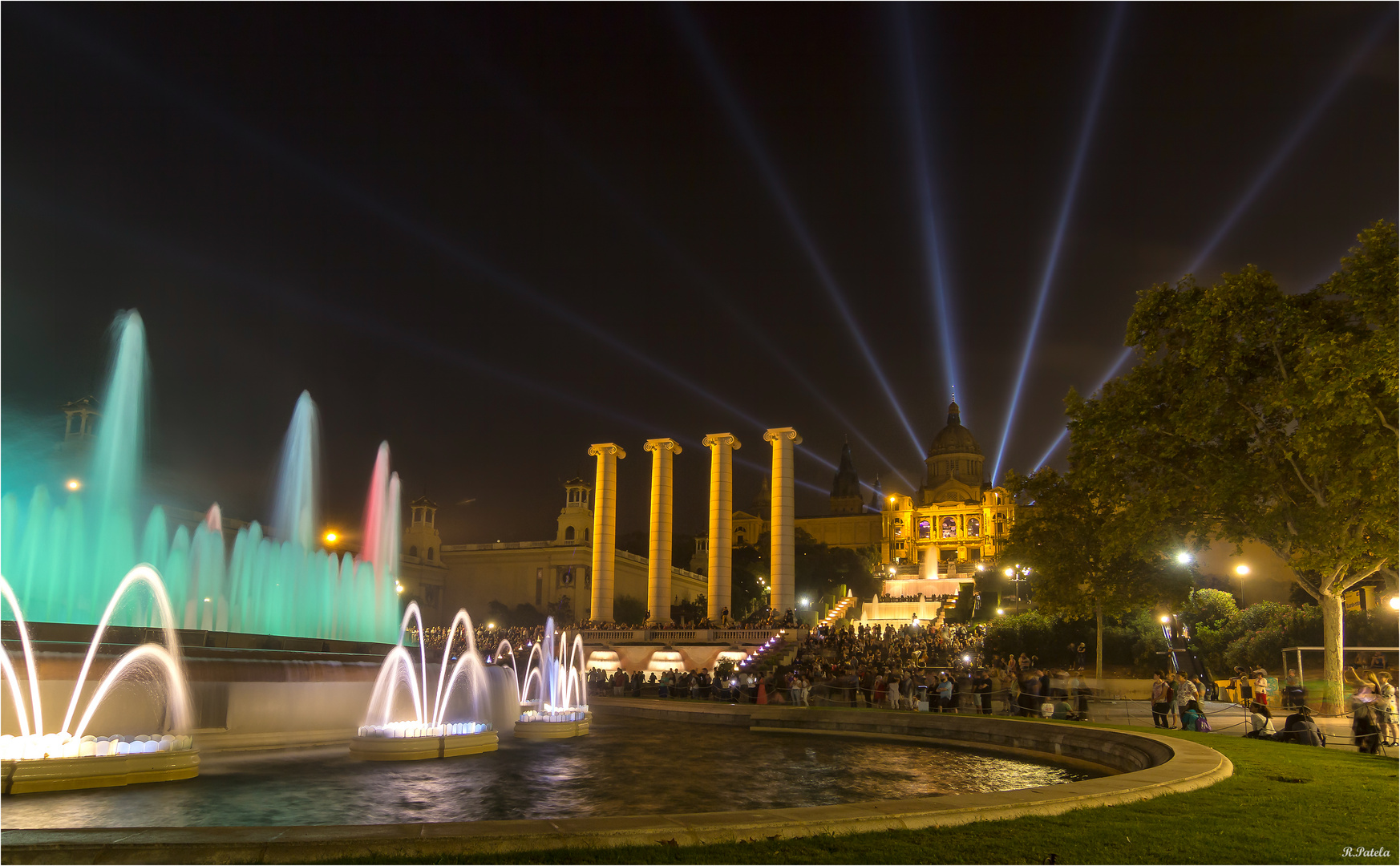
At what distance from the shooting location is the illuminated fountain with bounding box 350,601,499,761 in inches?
632

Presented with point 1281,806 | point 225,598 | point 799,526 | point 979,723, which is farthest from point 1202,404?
point 799,526

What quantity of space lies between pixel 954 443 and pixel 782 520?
106028mm

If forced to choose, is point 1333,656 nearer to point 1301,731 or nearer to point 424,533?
point 1301,731

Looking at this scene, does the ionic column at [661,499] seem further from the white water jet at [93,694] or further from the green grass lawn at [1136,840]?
the green grass lawn at [1136,840]

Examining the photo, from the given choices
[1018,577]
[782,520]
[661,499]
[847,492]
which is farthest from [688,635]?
[847,492]

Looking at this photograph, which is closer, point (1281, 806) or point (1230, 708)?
point (1281, 806)

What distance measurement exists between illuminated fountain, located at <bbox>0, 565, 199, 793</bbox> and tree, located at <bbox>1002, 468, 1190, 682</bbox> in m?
30.0

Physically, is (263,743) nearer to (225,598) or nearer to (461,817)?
(461,817)

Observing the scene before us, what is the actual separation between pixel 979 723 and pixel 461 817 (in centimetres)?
1405

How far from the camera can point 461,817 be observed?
1096 cm

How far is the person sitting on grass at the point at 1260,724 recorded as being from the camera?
1972 centimetres

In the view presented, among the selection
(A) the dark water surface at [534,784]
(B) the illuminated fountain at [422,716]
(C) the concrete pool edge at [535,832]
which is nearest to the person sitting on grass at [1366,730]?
(A) the dark water surface at [534,784]

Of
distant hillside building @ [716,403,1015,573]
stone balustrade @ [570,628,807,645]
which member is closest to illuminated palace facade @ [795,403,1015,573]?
distant hillside building @ [716,403,1015,573]

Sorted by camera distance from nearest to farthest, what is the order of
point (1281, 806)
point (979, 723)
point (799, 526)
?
point (1281, 806)
point (979, 723)
point (799, 526)
